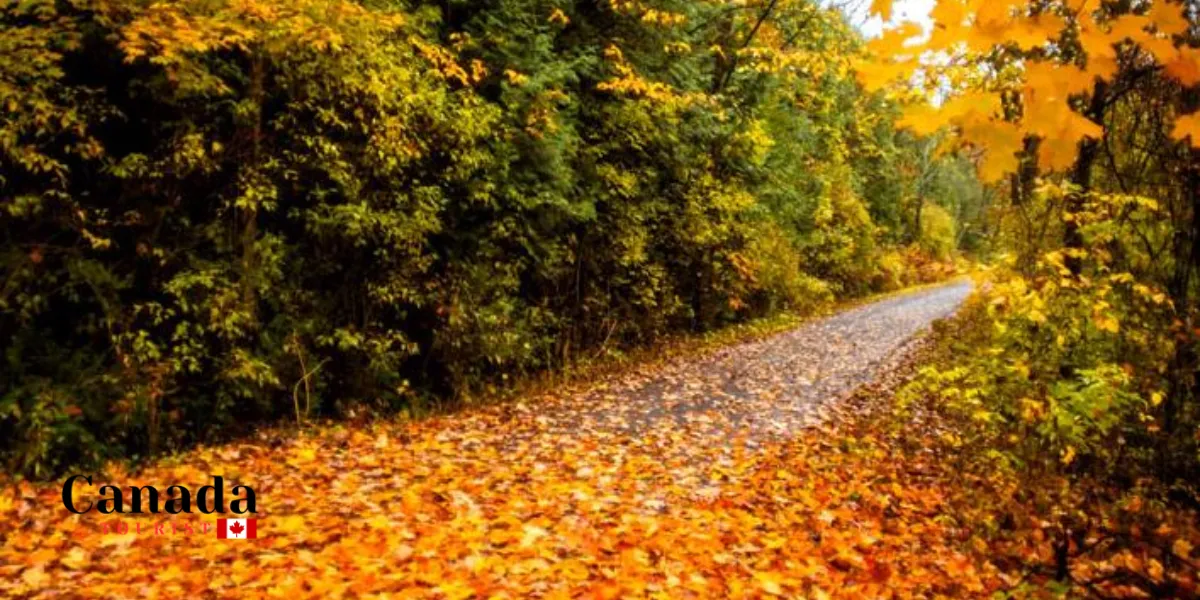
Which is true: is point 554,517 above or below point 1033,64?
below

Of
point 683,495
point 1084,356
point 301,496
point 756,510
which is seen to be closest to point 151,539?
point 301,496

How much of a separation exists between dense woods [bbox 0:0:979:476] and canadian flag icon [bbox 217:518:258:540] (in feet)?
7.59

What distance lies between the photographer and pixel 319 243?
364 inches

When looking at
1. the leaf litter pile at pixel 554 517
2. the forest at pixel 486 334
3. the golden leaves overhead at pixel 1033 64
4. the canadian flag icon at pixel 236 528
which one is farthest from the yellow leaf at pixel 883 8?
the canadian flag icon at pixel 236 528

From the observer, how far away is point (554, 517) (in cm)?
589

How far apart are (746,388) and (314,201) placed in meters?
6.41

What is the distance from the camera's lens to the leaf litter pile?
4.72m

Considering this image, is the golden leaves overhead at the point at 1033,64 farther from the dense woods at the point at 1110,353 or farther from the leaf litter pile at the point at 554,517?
the leaf litter pile at the point at 554,517

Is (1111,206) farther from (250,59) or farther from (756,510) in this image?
(250,59)

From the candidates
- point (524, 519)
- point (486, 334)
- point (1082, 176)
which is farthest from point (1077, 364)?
point (486, 334)

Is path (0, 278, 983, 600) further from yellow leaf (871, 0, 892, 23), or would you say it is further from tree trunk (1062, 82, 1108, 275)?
yellow leaf (871, 0, 892, 23)

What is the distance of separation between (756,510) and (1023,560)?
A: 1.95 m

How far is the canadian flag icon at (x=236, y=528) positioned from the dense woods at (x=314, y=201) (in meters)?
2.31

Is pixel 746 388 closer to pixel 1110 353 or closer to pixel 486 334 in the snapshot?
pixel 486 334
